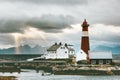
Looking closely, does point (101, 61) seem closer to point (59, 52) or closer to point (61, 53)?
point (61, 53)

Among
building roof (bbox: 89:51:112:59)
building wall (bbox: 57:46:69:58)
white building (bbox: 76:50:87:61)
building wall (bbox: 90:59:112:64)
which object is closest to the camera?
white building (bbox: 76:50:87:61)

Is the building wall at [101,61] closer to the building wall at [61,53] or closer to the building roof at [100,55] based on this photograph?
the building roof at [100,55]

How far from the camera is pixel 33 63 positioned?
381 ft

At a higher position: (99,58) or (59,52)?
(59,52)

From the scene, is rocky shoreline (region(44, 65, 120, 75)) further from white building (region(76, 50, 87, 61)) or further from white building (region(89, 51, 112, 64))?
white building (region(89, 51, 112, 64))

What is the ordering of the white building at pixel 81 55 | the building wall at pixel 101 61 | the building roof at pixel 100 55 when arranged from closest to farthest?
the white building at pixel 81 55 → the building wall at pixel 101 61 → the building roof at pixel 100 55

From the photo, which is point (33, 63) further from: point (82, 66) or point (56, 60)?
point (82, 66)

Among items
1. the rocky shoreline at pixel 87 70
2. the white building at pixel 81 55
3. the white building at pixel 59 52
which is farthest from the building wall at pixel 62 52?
the rocky shoreline at pixel 87 70

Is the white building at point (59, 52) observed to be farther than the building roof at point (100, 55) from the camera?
Yes

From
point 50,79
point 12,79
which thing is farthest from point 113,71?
point 12,79

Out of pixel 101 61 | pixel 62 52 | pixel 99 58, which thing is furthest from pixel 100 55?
pixel 62 52

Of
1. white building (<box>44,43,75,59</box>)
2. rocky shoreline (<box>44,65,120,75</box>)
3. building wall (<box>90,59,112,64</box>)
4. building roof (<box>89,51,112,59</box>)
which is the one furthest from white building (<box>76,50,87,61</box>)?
white building (<box>44,43,75,59</box>)

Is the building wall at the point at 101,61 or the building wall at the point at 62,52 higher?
the building wall at the point at 62,52

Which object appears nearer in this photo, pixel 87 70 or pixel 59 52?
pixel 87 70
